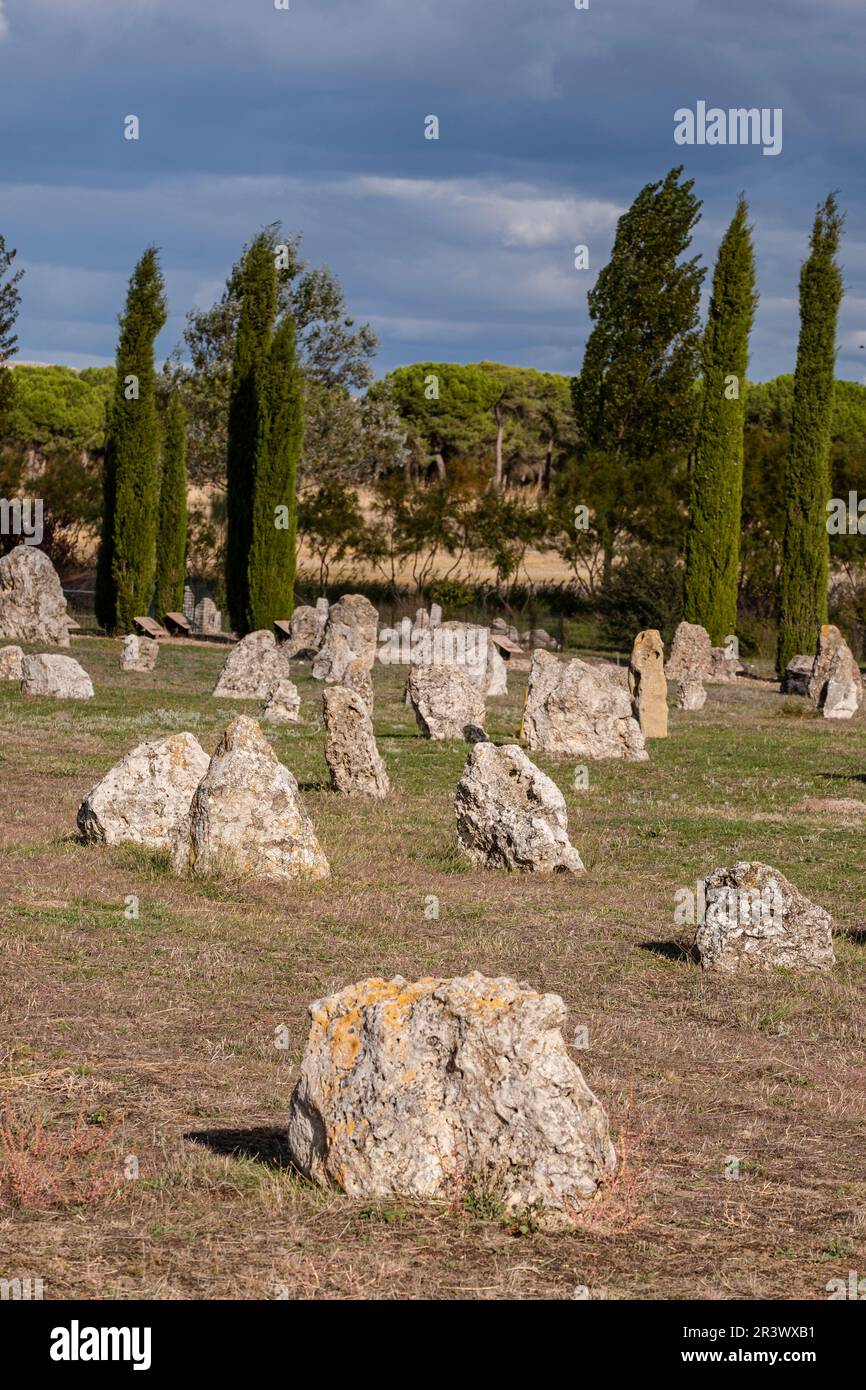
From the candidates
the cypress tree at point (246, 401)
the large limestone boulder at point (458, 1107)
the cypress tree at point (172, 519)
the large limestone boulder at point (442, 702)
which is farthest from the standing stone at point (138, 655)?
the large limestone boulder at point (458, 1107)

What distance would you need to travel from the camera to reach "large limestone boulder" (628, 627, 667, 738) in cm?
2103

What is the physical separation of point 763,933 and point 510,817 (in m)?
3.02

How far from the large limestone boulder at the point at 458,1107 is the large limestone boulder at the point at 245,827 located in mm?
Answer: 5473

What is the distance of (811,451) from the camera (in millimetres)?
36125

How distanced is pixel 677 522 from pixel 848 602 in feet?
18.3

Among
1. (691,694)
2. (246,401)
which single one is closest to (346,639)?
(691,694)

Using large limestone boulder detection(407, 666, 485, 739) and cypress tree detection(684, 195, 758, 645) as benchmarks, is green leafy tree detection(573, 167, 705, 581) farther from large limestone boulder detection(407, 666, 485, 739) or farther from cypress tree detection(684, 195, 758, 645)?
large limestone boulder detection(407, 666, 485, 739)

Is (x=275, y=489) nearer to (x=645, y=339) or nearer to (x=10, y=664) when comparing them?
(x=10, y=664)

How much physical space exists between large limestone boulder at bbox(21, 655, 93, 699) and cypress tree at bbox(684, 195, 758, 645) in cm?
1838

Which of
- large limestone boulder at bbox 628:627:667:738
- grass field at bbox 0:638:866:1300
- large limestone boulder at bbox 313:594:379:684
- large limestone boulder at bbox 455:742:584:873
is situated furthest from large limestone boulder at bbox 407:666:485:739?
large limestone boulder at bbox 455:742:584:873

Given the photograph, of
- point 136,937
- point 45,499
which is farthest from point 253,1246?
point 45,499

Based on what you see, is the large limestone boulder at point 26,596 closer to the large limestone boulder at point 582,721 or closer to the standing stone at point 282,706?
the standing stone at point 282,706

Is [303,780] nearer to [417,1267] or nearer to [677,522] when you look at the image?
[417,1267]

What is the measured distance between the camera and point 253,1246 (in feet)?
15.2
